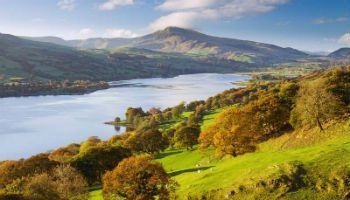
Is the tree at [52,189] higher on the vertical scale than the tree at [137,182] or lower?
lower

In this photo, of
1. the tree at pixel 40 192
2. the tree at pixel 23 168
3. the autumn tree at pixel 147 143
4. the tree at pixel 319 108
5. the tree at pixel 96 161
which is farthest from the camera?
the autumn tree at pixel 147 143

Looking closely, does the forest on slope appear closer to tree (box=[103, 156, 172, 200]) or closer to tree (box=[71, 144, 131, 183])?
tree (box=[103, 156, 172, 200])

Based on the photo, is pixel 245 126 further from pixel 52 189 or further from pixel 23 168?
pixel 23 168

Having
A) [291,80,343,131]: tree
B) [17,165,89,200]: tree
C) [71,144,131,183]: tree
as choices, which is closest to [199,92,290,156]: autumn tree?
[291,80,343,131]: tree

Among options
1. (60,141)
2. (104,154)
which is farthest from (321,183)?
(60,141)

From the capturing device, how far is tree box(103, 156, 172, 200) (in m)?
35.6

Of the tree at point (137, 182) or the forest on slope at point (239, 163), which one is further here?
the tree at point (137, 182)

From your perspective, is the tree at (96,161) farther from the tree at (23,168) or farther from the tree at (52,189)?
the tree at (52,189)

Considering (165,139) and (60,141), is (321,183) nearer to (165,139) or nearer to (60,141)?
(165,139)

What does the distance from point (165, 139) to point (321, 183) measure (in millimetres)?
88691

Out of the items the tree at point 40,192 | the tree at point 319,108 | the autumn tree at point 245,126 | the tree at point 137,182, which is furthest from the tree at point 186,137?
the tree at point 137,182

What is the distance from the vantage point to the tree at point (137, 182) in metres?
35.6

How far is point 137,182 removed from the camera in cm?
3603

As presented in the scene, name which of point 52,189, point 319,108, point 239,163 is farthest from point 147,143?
point 239,163
